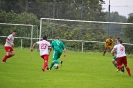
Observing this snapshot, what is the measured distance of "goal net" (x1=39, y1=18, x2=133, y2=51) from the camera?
38.8 meters

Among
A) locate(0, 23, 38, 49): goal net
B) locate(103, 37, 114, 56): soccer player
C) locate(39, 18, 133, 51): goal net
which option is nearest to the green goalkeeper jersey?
locate(103, 37, 114, 56): soccer player

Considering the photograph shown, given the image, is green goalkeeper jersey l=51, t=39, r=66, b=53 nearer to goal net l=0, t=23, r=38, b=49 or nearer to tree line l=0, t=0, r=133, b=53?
tree line l=0, t=0, r=133, b=53

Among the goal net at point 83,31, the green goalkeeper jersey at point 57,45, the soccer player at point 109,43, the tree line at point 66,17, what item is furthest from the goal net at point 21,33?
the green goalkeeper jersey at point 57,45

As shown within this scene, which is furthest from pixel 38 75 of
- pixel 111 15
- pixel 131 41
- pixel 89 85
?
pixel 111 15

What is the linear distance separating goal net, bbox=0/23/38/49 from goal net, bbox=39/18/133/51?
1313 mm

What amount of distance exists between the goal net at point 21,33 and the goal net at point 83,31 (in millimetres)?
1313

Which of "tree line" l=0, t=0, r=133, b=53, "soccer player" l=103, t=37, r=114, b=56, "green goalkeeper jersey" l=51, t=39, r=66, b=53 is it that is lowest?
Answer: "soccer player" l=103, t=37, r=114, b=56

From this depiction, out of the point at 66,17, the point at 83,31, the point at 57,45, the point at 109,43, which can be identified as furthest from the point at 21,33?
the point at 57,45

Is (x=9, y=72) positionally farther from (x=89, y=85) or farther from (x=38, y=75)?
(x=89, y=85)

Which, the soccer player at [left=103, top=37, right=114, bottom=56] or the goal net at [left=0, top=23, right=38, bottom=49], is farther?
the goal net at [left=0, top=23, right=38, bottom=49]

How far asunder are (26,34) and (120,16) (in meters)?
9.02

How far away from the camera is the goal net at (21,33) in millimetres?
40044

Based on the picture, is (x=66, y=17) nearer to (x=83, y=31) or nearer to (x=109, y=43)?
(x=83, y=31)

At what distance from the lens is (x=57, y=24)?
3981 centimetres
